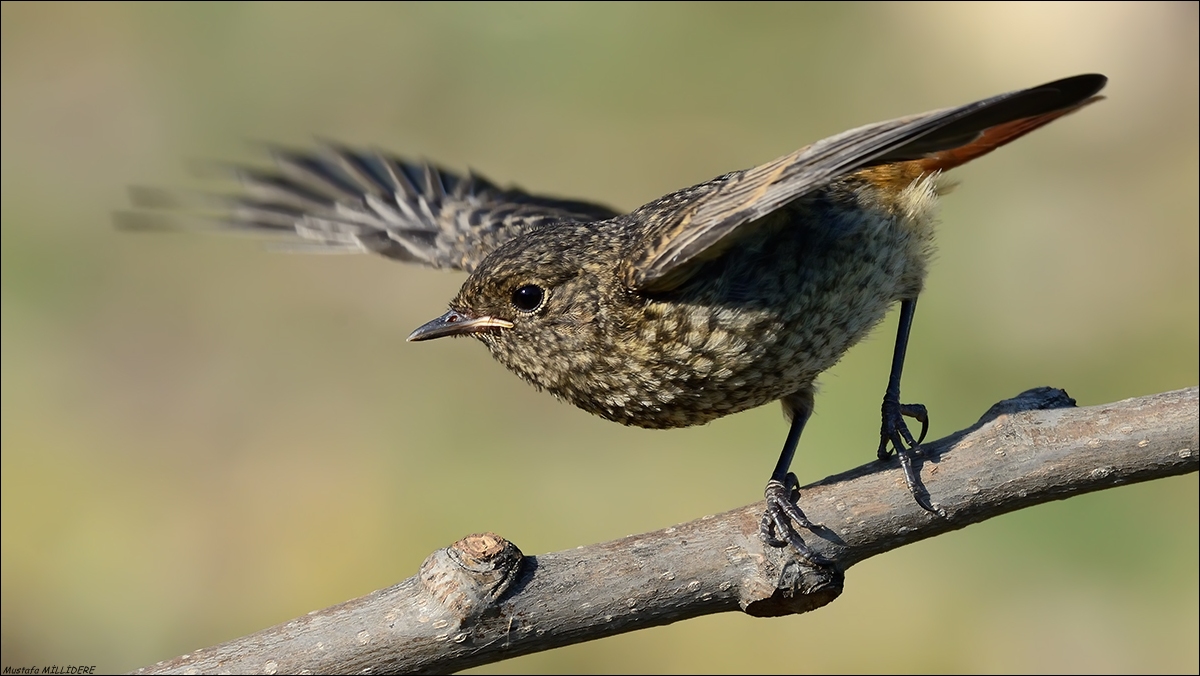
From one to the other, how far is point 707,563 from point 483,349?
6266 mm

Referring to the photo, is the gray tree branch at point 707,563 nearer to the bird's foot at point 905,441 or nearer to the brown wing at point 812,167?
the bird's foot at point 905,441

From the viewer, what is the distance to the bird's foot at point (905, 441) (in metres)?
3.89

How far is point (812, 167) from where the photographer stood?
392 cm

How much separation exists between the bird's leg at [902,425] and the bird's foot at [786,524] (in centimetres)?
31

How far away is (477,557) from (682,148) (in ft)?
26.6

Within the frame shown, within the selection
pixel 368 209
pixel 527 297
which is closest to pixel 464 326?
pixel 527 297

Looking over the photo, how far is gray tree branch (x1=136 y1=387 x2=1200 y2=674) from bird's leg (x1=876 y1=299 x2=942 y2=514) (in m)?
0.04

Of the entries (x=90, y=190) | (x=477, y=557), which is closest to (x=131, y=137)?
(x=90, y=190)

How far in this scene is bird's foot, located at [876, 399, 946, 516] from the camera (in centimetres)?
389

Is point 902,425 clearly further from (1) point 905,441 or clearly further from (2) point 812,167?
(2) point 812,167

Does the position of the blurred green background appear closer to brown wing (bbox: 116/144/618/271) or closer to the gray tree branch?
the gray tree branch

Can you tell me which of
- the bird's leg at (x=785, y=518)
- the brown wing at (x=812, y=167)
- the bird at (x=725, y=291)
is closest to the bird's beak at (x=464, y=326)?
the bird at (x=725, y=291)

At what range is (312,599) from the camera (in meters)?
7.54

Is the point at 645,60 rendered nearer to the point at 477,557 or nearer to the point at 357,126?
the point at 357,126
